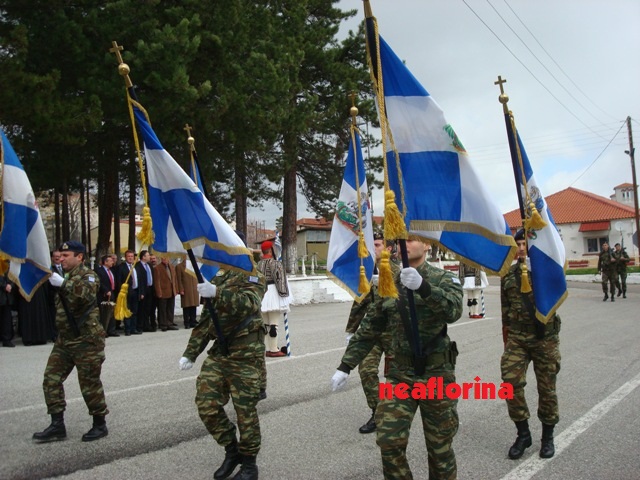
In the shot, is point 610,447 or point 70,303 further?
point 70,303

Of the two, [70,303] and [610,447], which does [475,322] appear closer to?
[610,447]

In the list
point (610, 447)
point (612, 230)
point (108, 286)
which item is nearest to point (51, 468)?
point (610, 447)

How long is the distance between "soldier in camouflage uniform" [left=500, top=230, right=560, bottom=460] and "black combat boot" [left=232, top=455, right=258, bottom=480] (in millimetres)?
2175

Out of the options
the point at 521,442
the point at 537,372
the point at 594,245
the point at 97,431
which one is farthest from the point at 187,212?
the point at 594,245

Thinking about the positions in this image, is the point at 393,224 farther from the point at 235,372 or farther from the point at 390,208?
the point at 235,372

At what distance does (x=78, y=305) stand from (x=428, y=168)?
3.62m

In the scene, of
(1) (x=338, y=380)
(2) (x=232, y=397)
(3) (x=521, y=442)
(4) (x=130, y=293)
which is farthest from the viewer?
(4) (x=130, y=293)

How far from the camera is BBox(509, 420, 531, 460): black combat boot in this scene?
4.80m

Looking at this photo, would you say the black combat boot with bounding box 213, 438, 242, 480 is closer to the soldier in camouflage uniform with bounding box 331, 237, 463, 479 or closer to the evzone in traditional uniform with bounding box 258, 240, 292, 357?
the soldier in camouflage uniform with bounding box 331, 237, 463, 479

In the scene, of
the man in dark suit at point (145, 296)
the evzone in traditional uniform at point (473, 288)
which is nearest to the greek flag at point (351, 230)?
the man in dark suit at point (145, 296)

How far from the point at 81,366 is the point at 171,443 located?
1141 millimetres

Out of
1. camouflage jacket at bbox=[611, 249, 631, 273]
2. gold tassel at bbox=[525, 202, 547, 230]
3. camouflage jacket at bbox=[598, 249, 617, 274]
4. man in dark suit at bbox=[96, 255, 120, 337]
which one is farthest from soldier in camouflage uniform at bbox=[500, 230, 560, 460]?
camouflage jacket at bbox=[611, 249, 631, 273]

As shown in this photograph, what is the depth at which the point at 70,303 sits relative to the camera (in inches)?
214

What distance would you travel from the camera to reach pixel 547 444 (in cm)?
488
